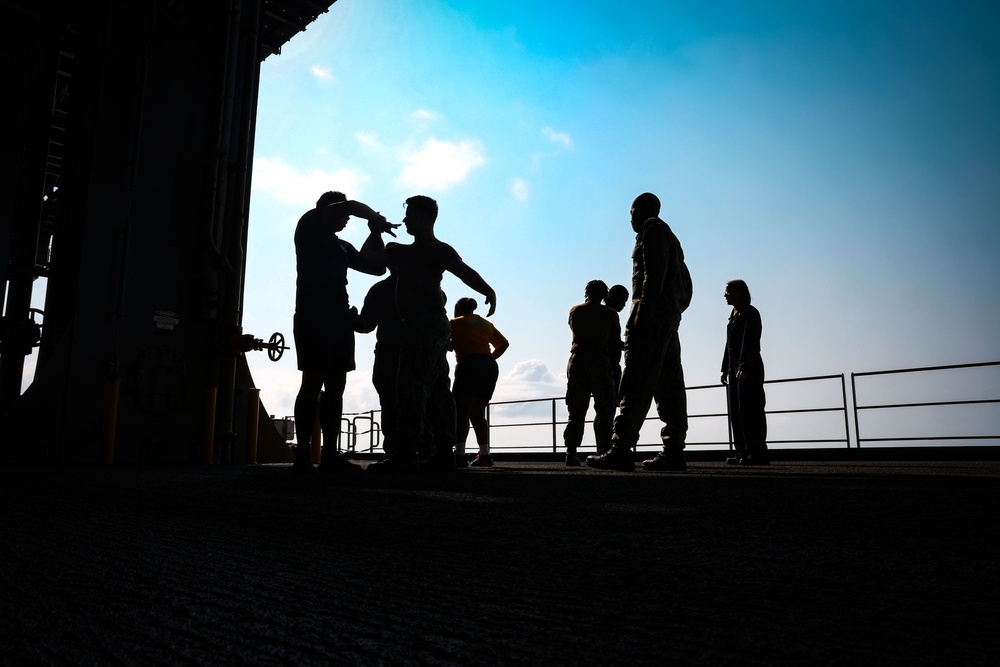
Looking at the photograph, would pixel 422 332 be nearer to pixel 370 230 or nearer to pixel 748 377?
pixel 370 230

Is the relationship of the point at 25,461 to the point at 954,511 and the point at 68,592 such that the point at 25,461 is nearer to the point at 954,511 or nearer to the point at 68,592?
the point at 68,592

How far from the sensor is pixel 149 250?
589 centimetres

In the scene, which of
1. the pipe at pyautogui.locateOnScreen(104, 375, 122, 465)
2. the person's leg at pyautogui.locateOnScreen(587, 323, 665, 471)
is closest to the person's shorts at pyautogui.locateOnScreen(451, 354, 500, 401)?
the person's leg at pyautogui.locateOnScreen(587, 323, 665, 471)

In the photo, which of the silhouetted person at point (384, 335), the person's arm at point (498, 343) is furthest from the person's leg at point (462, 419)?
the silhouetted person at point (384, 335)

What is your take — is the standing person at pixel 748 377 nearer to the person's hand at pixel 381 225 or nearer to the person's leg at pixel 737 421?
the person's leg at pixel 737 421

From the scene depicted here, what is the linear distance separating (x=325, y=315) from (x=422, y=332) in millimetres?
592

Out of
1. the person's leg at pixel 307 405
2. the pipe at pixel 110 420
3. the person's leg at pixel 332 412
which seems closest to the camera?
the person's leg at pixel 307 405

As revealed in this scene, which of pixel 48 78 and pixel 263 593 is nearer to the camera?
pixel 263 593

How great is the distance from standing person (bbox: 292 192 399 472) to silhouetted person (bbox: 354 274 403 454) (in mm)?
251

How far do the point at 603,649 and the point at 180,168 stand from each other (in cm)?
651

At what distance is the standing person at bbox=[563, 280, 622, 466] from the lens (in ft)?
18.1

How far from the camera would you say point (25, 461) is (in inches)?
200

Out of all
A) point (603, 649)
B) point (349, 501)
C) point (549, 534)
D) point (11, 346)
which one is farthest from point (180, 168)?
point (603, 649)

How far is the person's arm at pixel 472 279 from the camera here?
376 cm
